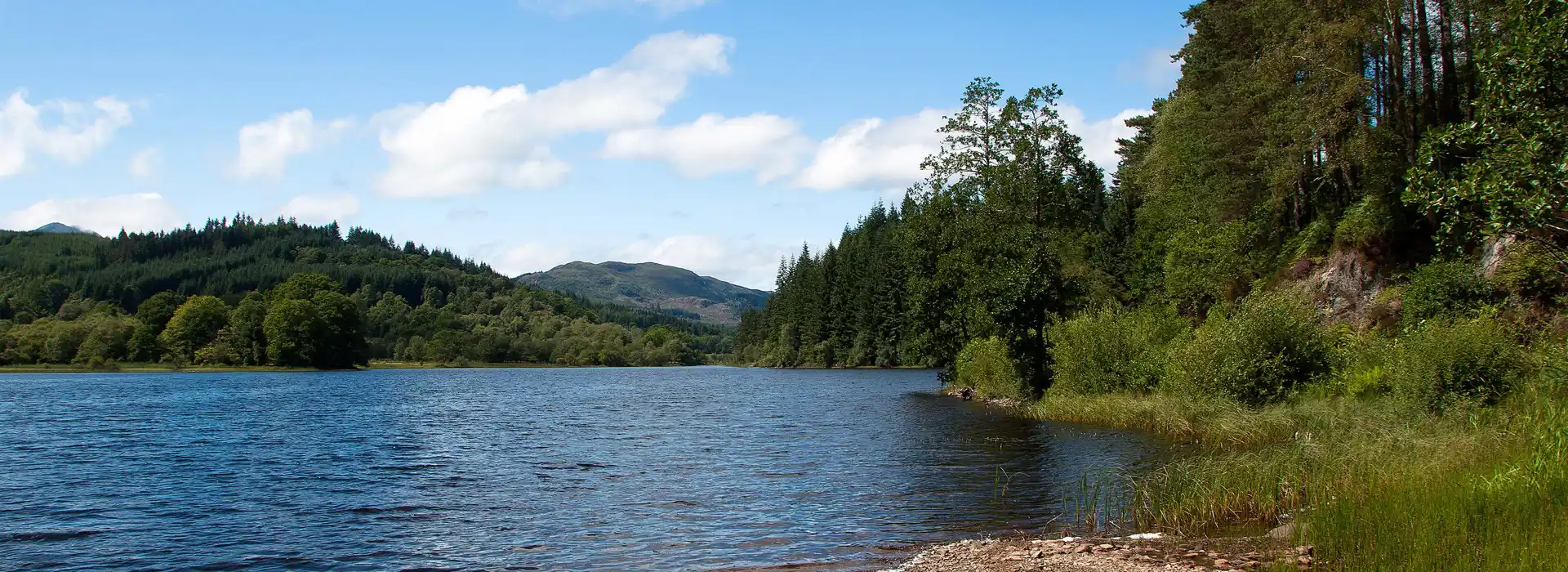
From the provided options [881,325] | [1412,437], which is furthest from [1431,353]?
[881,325]

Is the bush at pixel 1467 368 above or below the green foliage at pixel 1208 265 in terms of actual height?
below

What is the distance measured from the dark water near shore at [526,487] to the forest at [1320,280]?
431 centimetres

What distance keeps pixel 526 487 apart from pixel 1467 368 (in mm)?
24250

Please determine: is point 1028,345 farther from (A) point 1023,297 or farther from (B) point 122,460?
(B) point 122,460

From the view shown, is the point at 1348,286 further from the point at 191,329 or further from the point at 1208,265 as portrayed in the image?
the point at 191,329

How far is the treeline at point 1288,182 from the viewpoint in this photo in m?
16.9

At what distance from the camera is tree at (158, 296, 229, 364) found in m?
142

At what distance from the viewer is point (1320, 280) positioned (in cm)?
3956

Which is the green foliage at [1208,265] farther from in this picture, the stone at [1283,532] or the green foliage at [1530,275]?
the stone at [1283,532]

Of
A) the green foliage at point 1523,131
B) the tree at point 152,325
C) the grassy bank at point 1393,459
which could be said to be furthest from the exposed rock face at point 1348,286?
the tree at point 152,325

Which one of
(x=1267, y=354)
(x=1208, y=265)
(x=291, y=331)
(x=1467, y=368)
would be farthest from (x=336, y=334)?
(x=1467, y=368)

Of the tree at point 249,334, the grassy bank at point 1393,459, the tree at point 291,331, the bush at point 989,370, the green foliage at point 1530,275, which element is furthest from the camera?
the tree at point 249,334

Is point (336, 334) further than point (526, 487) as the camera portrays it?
Yes

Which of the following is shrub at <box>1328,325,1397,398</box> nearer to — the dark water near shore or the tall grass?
the tall grass
